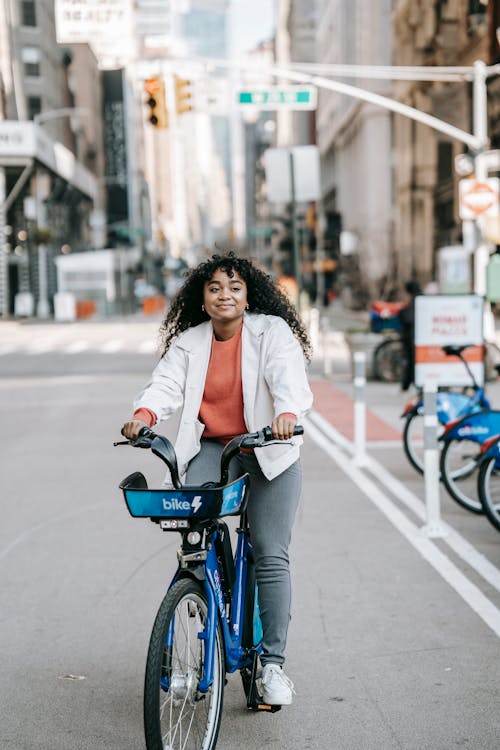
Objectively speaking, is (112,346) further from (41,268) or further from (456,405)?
(41,268)

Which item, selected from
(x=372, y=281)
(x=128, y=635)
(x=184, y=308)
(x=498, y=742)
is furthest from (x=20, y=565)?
(x=372, y=281)

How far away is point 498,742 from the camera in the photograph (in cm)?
423

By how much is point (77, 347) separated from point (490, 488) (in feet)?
84.4

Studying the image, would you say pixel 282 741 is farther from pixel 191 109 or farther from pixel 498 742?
pixel 191 109

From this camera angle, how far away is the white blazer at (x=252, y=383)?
4293 millimetres

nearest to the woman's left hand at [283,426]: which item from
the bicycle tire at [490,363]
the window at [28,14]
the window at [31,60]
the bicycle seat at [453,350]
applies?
the bicycle seat at [453,350]

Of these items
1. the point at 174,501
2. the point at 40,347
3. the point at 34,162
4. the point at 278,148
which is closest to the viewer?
the point at 174,501

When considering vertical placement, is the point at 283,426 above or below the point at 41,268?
above

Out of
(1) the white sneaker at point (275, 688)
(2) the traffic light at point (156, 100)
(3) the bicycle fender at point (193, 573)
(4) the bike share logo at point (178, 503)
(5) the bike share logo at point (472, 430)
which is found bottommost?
(5) the bike share logo at point (472, 430)

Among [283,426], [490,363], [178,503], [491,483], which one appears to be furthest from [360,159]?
[178,503]

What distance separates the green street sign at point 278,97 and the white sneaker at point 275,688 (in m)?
18.0

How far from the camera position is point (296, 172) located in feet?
94.4

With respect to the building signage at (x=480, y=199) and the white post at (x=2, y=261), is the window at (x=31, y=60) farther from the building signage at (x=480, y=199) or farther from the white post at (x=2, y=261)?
the building signage at (x=480, y=199)

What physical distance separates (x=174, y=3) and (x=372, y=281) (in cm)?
1844
